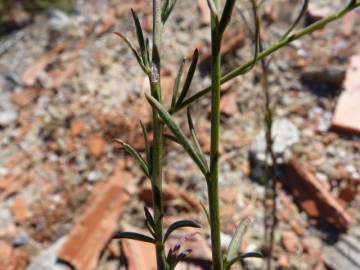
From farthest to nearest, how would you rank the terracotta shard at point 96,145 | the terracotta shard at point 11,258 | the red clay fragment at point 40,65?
the red clay fragment at point 40,65, the terracotta shard at point 96,145, the terracotta shard at point 11,258

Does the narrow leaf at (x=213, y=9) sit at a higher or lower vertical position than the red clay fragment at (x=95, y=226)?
higher

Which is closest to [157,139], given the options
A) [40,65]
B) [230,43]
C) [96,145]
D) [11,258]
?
[11,258]

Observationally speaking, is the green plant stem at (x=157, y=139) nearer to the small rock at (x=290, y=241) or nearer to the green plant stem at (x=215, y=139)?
the green plant stem at (x=215, y=139)

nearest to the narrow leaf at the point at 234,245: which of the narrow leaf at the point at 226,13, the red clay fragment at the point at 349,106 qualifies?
the narrow leaf at the point at 226,13

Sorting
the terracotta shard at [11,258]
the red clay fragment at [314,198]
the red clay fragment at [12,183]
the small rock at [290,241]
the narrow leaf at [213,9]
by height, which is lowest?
the small rock at [290,241]

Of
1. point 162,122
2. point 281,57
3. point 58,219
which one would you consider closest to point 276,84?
point 281,57

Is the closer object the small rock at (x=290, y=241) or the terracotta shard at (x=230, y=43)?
the small rock at (x=290, y=241)

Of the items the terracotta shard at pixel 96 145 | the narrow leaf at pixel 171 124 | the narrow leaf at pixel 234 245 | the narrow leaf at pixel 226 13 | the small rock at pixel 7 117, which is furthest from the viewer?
the small rock at pixel 7 117

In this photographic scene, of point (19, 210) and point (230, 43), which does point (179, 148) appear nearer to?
point (230, 43)
